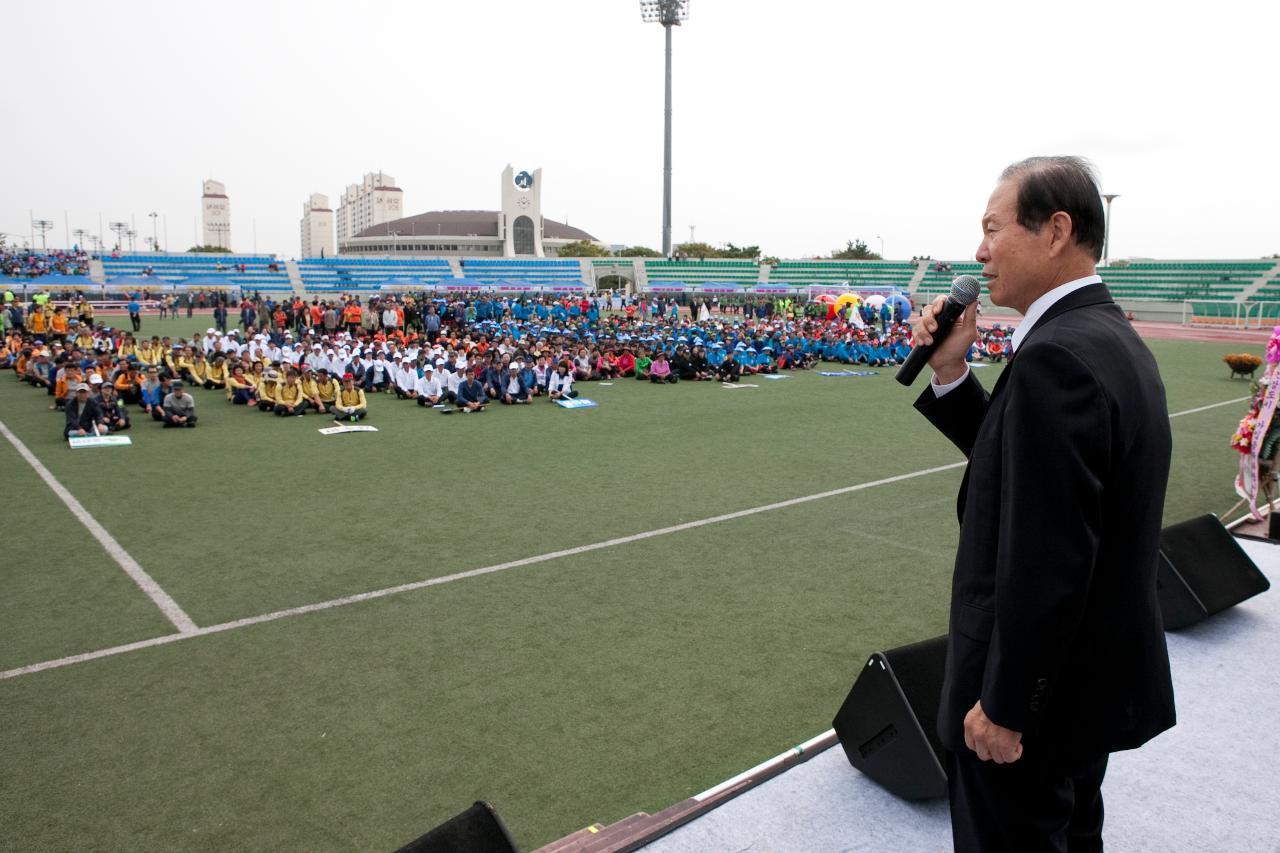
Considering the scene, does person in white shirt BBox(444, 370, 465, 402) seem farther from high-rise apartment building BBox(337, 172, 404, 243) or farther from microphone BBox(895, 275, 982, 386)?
high-rise apartment building BBox(337, 172, 404, 243)

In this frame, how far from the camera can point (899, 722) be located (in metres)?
2.78

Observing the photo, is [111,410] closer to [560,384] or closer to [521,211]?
[560,384]

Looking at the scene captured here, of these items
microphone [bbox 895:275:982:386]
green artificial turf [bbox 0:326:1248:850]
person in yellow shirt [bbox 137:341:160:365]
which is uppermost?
microphone [bbox 895:275:982:386]

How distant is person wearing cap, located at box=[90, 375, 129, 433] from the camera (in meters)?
11.2

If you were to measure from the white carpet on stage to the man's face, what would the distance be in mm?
1755

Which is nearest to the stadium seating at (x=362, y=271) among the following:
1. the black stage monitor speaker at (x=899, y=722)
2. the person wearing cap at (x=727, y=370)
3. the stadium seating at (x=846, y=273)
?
the stadium seating at (x=846, y=273)

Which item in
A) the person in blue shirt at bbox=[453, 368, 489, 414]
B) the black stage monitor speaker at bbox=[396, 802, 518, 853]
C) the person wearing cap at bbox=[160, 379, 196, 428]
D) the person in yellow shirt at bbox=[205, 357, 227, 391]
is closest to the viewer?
the black stage monitor speaker at bbox=[396, 802, 518, 853]

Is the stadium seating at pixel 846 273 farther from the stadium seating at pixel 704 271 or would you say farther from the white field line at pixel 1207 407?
the white field line at pixel 1207 407

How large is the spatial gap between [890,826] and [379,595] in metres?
3.75

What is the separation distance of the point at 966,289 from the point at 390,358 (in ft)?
49.1

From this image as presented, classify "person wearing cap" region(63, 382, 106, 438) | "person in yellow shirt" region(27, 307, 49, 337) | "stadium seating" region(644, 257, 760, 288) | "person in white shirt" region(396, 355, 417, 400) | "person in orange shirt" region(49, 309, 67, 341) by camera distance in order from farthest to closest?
"stadium seating" region(644, 257, 760, 288) → "person in yellow shirt" region(27, 307, 49, 337) → "person in orange shirt" region(49, 309, 67, 341) → "person in white shirt" region(396, 355, 417, 400) → "person wearing cap" region(63, 382, 106, 438)

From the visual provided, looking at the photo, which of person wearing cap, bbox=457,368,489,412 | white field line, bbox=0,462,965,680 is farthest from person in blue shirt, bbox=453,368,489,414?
white field line, bbox=0,462,965,680

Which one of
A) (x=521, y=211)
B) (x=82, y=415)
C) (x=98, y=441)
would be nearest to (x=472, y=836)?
(x=98, y=441)

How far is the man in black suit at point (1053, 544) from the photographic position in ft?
4.69
